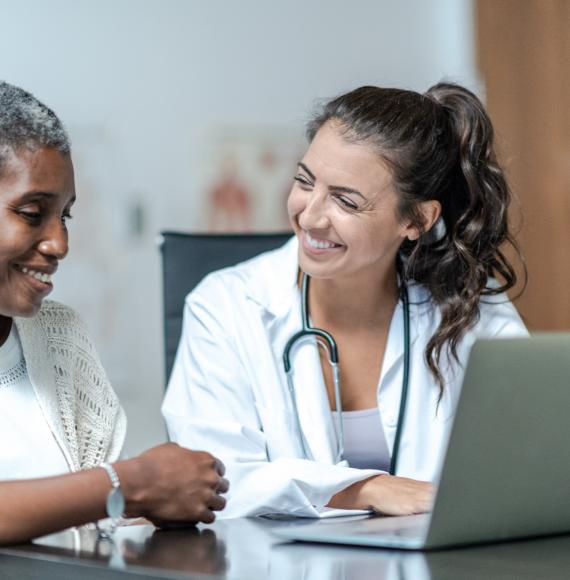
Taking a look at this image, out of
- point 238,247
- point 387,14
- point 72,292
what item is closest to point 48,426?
point 238,247

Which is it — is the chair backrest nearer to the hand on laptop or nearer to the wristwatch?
the hand on laptop

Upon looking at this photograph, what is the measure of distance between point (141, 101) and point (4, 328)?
189cm

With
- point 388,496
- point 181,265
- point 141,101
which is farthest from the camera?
point 141,101

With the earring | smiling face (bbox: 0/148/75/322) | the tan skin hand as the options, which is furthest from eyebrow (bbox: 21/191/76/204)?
the earring

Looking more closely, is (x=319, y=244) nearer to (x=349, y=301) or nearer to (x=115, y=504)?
(x=349, y=301)

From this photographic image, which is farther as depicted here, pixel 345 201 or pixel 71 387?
pixel 345 201

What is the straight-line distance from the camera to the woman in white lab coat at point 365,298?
5.51 ft

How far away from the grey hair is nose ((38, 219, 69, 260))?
0.09m

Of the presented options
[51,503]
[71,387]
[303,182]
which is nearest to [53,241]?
[71,387]

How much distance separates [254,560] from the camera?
2.99 feet

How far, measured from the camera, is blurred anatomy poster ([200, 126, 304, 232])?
331 centimetres

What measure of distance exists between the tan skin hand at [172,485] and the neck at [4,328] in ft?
1.28

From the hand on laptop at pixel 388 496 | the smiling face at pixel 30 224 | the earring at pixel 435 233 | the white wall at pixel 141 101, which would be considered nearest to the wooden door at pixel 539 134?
the white wall at pixel 141 101

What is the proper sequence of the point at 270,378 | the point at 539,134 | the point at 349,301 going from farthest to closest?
the point at 539,134 → the point at 349,301 → the point at 270,378
